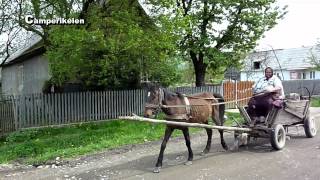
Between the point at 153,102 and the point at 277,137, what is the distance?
12.4 feet

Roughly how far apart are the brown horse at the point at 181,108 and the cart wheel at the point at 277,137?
49.5 inches

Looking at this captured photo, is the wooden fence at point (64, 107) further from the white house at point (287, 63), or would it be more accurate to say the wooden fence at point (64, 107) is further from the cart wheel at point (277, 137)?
the white house at point (287, 63)

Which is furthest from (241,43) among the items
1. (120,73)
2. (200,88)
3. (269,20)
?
(120,73)

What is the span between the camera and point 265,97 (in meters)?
10.8

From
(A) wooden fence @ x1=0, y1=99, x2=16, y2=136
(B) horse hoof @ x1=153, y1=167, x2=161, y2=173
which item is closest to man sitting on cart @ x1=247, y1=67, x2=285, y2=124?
(B) horse hoof @ x1=153, y1=167, x2=161, y2=173

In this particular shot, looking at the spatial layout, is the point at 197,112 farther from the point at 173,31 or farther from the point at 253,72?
the point at 253,72

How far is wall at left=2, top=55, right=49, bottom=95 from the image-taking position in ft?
85.7

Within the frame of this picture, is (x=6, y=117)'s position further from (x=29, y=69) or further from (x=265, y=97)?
(x=29, y=69)

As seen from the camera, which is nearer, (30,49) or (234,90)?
(234,90)

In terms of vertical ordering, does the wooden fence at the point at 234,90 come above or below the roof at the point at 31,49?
below

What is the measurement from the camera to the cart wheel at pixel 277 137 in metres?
10.3

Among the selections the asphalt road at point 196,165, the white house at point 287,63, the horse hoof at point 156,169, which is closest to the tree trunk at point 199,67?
the asphalt road at point 196,165

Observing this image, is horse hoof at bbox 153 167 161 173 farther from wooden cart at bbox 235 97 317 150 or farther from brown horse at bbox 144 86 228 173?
wooden cart at bbox 235 97 317 150

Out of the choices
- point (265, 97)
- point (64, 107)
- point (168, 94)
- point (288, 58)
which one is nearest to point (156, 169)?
point (168, 94)
